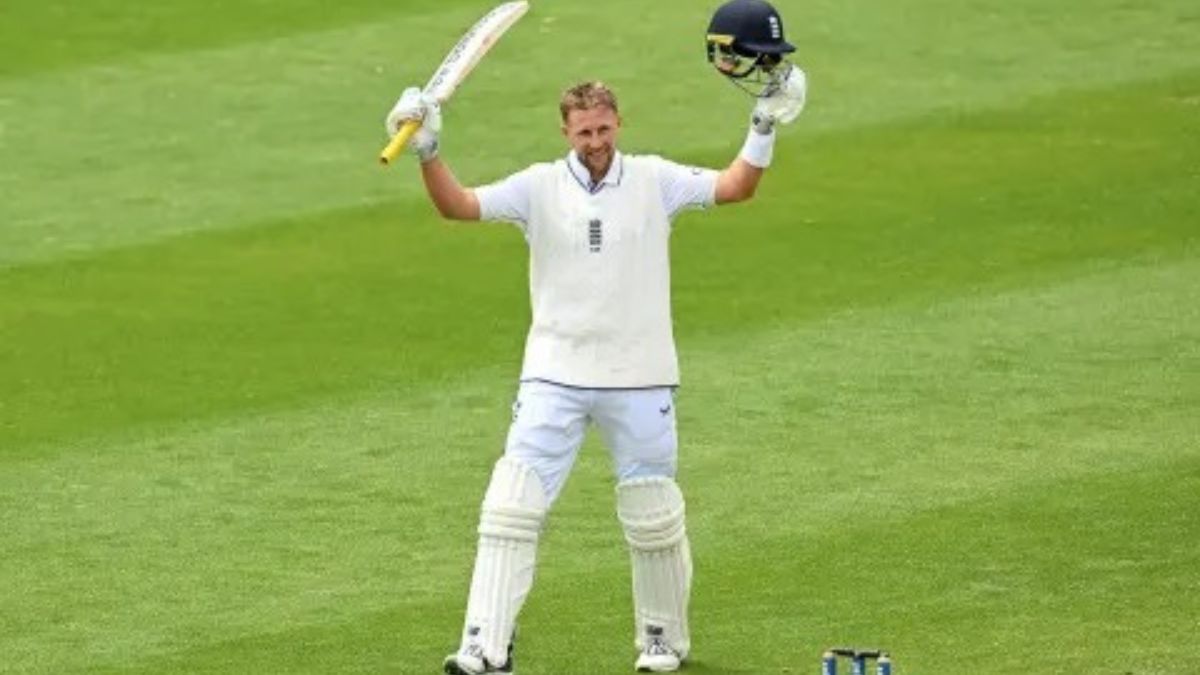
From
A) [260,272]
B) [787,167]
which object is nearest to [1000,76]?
[787,167]

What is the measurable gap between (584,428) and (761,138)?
118 centimetres

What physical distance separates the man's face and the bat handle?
60cm

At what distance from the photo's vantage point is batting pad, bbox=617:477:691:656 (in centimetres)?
1206

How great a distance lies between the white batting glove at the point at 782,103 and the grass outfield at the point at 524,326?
185 cm

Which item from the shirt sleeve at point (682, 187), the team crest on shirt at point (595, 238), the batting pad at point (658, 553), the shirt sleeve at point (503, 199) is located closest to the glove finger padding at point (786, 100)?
the shirt sleeve at point (682, 187)

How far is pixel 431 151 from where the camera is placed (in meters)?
11.7

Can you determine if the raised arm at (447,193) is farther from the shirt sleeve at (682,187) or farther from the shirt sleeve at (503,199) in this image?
the shirt sleeve at (682,187)

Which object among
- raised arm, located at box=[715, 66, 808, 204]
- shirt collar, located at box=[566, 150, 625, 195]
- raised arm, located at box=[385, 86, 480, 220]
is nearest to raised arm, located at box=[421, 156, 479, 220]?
raised arm, located at box=[385, 86, 480, 220]

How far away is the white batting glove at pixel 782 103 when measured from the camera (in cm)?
1212

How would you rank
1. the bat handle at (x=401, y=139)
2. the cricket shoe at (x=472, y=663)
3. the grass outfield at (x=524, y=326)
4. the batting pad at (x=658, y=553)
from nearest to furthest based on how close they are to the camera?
the bat handle at (x=401, y=139) → the cricket shoe at (x=472, y=663) → the batting pad at (x=658, y=553) → the grass outfield at (x=524, y=326)

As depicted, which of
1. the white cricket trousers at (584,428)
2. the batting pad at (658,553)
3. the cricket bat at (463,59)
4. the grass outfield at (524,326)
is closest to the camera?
the cricket bat at (463,59)

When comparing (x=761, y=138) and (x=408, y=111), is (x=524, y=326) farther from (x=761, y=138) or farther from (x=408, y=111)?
(x=408, y=111)

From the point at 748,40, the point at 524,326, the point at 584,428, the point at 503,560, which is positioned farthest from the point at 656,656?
the point at 524,326

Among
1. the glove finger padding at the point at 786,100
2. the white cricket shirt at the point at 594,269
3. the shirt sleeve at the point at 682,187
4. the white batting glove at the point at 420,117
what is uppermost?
the glove finger padding at the point at 786,100
